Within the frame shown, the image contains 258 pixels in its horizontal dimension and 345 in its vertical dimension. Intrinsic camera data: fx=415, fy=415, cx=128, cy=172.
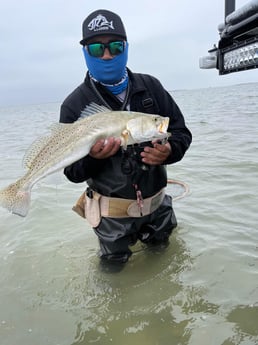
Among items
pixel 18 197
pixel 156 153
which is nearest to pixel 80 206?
pixel 18 197

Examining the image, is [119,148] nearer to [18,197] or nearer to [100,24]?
[18,197]

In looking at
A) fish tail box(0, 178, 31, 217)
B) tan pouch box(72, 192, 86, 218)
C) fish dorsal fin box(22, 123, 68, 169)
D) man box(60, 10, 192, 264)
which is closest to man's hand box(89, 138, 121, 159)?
man box(60, 10, 192, 264)

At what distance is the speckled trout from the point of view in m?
3.69

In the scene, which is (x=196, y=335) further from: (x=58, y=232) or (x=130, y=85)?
(x=58, y=232)

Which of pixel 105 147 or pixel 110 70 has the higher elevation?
pixel 110 70

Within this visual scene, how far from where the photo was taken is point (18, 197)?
13.2ft

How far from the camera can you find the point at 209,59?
16.7 feet

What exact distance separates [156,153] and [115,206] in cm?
86

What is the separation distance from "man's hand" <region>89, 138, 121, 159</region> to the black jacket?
0.34 m

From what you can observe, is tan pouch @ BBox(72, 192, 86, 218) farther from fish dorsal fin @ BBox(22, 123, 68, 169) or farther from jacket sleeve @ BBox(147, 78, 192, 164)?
jacket sleeve @ BBox(147, 78, 192, 164)

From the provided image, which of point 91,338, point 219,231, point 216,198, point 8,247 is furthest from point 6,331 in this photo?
point 216,198

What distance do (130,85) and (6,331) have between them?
9.10 ft

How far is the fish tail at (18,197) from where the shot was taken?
13.2 feet

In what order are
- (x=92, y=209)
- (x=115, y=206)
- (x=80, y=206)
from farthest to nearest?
(x=80, y=206), (x=92, y=209), (x=115, y=206)
